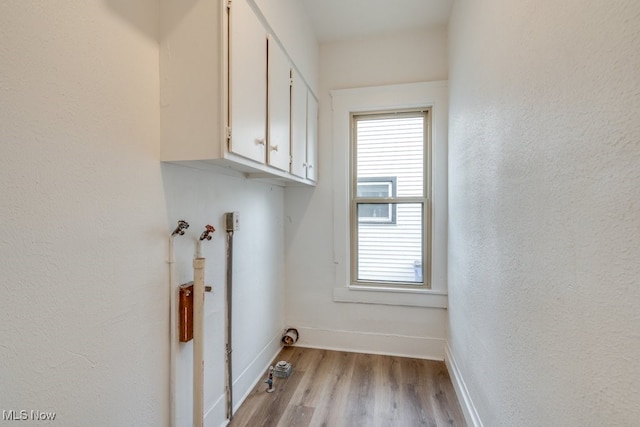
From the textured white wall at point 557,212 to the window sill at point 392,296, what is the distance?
1.03 meters

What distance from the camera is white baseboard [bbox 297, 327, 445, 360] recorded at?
8.76ft

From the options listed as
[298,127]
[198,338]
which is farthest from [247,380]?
[298,127]

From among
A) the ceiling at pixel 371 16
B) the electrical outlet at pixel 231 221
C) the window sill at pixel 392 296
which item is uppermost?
the ceiling at pixel 371 16

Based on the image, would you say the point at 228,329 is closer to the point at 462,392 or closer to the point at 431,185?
the point at 462,392

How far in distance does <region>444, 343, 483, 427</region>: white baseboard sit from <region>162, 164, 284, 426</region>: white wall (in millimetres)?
1452

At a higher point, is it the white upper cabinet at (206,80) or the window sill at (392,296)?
the white upper cabinet at (206,80)

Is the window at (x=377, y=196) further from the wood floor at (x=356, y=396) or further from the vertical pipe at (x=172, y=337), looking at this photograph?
the vertical pipe at (x=172, y=337)

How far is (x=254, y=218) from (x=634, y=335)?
2013mm

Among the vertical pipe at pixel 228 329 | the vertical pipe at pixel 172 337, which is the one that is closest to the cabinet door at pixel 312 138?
the vertical pipe at pixel 228 329

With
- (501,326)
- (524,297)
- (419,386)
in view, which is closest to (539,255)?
(524,297)

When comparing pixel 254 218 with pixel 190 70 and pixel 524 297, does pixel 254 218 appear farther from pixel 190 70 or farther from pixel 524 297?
pixel 524 297

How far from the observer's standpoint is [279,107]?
72.1 inches

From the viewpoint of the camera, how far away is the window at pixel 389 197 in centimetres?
277

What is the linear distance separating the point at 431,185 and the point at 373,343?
5.11 ft
